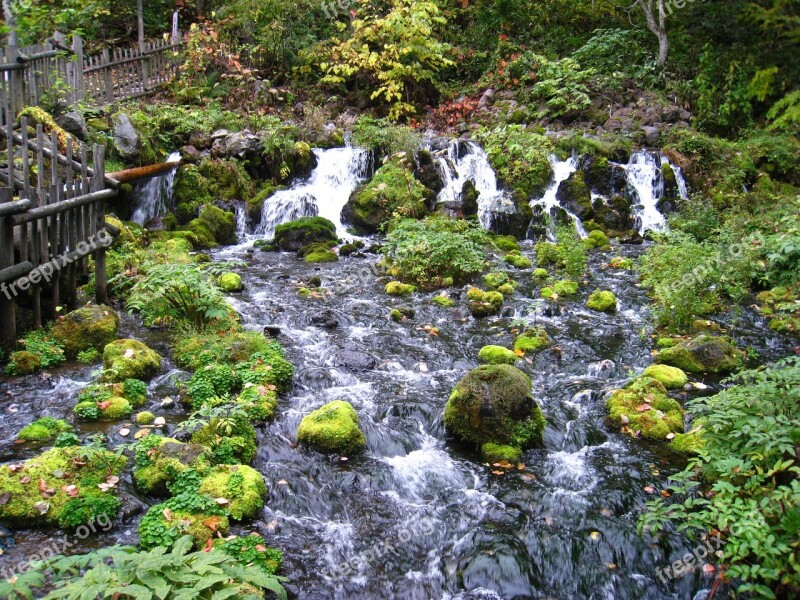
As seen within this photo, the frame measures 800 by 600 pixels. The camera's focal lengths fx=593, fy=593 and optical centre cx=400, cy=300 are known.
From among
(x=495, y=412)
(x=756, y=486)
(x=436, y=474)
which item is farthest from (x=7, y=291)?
(x=756, y=486)

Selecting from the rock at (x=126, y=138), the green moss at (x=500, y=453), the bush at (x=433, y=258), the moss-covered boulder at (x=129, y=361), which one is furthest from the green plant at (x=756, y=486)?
the rock at (x=126, y=138)

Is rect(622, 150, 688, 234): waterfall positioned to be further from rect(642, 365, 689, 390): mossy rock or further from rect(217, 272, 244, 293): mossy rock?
rect(217, 272, 244, 293): mossy rock

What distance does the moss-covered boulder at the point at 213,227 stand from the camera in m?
14.0

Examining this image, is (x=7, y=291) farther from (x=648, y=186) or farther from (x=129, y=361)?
(x=648, y=186)

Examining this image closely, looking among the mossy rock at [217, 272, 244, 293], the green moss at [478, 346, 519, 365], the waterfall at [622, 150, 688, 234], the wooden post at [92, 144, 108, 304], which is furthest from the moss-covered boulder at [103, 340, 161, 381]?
the waterfall at [622, 150, 688, 234]

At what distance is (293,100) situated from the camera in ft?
70.4

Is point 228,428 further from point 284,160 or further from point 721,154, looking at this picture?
Result: point 721,154

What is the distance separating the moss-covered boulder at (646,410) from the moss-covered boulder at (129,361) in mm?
5631

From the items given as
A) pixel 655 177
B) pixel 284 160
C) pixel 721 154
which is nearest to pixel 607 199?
pixel 655 177

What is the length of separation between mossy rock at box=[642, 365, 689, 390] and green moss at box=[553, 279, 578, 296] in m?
3.53

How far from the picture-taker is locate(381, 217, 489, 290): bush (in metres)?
11.9

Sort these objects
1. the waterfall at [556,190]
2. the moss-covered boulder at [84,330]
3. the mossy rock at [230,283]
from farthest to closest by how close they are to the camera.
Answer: the waterfall at [556,190] < the mossy rock at [230,283] < the moss-covered boulder at [84,330]

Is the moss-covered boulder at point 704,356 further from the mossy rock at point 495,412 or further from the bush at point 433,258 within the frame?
the bush at point 433,258

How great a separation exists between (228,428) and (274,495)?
0.81 m
